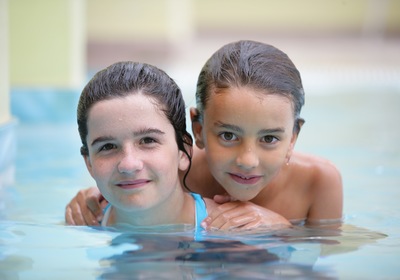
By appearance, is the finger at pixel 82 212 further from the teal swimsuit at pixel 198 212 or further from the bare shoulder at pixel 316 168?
the bare shoulder at pixel 316 168

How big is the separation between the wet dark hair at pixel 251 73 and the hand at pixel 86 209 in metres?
0.77

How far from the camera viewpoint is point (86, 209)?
11.9 feet

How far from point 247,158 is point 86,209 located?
107 centimetres

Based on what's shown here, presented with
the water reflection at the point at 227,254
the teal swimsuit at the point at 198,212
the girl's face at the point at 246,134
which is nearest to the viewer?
the water reflection at the point at 227,254

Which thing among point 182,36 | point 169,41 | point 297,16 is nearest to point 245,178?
point 169,41

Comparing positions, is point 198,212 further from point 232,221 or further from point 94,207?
point 94,207

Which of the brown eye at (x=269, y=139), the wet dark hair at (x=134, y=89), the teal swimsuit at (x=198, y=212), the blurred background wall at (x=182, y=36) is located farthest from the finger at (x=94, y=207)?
the blurred background wall at (x=182, y=36)

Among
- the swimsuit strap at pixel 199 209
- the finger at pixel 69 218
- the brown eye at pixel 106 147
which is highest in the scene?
the brown eye at pixel 106 147

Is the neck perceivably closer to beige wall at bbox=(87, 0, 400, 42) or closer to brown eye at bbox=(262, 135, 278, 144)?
brown eye at bbox=(262, 135, 278, 144)

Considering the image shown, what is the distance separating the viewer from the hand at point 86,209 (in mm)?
3543

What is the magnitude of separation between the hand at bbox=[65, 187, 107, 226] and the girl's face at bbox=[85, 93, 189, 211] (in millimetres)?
612

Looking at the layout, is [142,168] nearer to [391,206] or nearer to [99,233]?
[99,233]

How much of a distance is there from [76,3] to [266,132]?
6.42 m

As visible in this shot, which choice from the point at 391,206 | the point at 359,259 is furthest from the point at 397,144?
the point at 359,259
